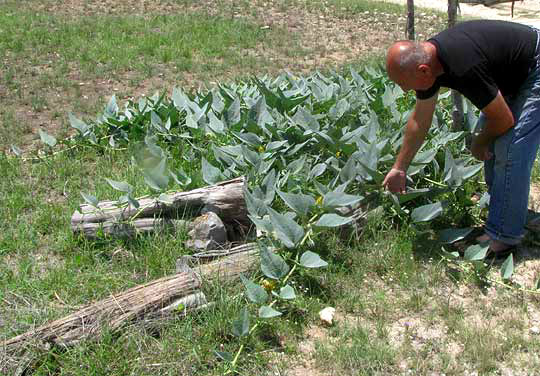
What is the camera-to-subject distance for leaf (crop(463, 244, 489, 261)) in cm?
310

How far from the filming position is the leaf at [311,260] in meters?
2.86

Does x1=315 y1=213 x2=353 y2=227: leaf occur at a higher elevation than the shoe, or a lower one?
higher

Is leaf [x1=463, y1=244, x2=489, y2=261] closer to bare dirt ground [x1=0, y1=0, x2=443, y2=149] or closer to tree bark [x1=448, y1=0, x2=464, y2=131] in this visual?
tree bark [x1=448, y1=0, x2=464, y2=131]

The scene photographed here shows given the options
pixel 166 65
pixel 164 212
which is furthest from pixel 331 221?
pixel 166 65

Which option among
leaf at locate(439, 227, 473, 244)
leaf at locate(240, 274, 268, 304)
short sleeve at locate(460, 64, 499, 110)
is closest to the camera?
leaf at locate(240, 274, 268, 304)

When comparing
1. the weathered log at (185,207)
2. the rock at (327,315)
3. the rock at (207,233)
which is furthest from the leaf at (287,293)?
the weathered log at (185,207)

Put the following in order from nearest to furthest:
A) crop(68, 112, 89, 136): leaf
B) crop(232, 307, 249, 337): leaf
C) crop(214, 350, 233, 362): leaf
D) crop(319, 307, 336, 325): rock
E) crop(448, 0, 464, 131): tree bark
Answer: crop(214, 350, 233, 362): leaf → crop(232, 307, 249, 337): leaf → crop(319, 307, 336, 325): rock → crop(448, 0, 464, 131): tree bark → crop(68, 112, 89, 136): leaf

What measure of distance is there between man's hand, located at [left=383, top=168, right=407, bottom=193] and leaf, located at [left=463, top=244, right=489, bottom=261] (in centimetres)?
47

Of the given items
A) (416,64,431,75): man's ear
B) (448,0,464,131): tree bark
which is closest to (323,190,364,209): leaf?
(416,64,431,75): man's ear

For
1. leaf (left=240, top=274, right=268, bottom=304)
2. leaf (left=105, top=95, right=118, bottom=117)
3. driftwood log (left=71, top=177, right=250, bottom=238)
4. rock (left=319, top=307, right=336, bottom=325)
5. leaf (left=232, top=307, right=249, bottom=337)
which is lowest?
rock (left=319, top=307, right=336, bottom=325)

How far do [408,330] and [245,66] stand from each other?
5.13 metres

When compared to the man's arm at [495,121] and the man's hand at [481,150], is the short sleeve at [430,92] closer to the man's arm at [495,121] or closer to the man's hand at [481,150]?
the man's arm at [495,121]

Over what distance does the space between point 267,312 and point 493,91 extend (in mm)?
1498

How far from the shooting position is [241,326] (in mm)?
2598
